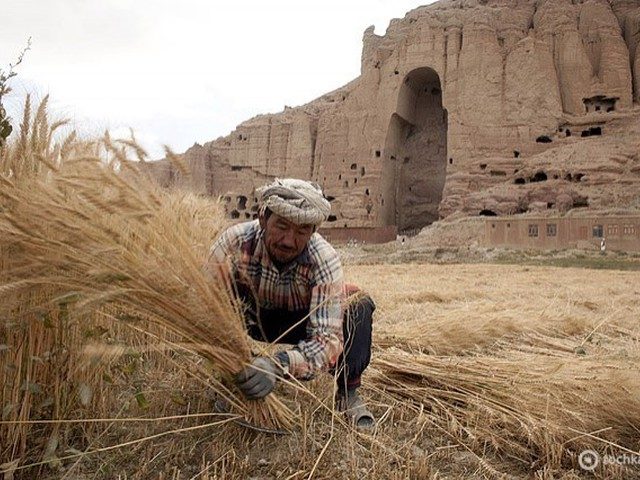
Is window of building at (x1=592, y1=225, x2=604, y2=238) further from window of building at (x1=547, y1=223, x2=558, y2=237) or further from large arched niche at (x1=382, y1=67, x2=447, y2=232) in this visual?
large arched niche at (x1=382, y1=67, x2=447, y2=232)

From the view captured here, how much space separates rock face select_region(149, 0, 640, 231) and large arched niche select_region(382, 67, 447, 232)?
0.07 meters

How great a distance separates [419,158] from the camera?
112ft

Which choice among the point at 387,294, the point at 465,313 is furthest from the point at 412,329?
the point at 387,294

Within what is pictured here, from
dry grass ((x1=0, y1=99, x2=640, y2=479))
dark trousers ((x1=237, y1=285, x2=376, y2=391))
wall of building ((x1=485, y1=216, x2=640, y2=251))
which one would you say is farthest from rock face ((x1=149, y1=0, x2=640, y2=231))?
dark trousers ((x1=237, y1=285, x2=376, y2=391))

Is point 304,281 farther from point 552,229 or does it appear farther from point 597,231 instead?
point 552,229

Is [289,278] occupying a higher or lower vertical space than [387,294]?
higher

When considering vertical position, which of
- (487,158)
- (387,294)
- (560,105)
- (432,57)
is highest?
(432,57)

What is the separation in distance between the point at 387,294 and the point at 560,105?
2655 cm

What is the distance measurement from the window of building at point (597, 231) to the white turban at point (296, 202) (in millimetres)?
20292

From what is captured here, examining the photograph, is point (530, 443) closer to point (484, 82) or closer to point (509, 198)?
point (509, 198)

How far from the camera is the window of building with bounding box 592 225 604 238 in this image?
62.5ft

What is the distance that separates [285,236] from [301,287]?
0.91 ft

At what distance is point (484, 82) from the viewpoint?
28844 millimetres

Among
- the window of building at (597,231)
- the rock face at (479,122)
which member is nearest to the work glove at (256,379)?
the window of building at (597,231)
